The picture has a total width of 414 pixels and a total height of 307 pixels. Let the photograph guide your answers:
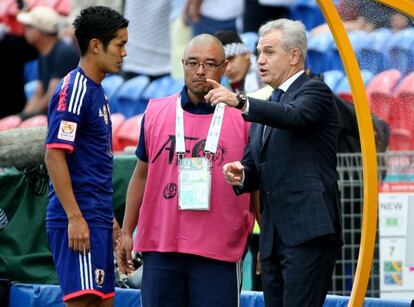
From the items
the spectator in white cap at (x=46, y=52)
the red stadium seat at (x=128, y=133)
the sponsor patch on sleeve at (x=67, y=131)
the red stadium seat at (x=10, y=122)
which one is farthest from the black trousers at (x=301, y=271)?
the spectator in white cap at (x=46, y=52)

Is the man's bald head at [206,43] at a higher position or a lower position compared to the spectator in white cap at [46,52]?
lower

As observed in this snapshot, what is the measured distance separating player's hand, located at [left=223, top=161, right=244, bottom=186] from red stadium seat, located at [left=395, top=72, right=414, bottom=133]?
0.86 metres

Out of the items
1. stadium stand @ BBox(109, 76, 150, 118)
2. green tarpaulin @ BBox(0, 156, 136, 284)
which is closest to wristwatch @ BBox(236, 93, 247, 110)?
green tarpaulin @ BBox(0, 156, 136, 284)

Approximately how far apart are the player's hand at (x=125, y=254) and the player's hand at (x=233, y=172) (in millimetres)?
895

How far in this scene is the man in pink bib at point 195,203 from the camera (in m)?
7.14

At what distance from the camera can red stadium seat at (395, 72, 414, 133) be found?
6734mm

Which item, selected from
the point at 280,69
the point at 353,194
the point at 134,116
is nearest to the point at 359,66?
the point at 280,69

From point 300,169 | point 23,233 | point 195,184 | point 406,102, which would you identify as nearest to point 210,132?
point 195,184

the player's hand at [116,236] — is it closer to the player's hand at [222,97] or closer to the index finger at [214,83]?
the index finger at [214,83]

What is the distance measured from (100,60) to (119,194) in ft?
7.02

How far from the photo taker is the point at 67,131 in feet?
22.6

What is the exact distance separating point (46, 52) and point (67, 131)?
25.6 ft

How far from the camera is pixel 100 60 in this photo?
23.4 ft

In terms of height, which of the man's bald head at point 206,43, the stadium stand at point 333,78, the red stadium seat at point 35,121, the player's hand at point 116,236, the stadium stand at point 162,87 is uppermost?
the stadium stand at point 162,87
